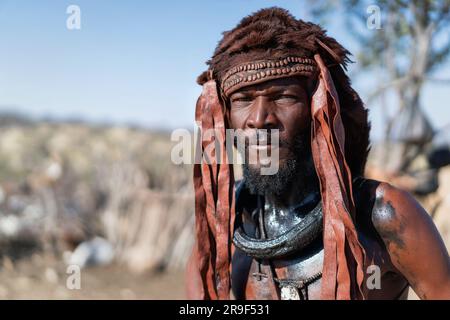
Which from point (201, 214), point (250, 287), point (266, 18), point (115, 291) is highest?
point (266, 18)

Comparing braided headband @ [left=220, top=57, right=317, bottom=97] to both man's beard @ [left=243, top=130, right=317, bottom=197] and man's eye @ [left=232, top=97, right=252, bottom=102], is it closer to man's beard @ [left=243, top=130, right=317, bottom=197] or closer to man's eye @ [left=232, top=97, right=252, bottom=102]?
man's eye @ [left=232, top=97, right=252, bottom=102]

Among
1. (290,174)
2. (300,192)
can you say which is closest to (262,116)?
(290,174)

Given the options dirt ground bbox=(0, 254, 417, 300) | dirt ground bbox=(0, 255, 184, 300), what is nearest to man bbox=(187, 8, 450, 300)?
dirt ground bbox=(0, 254, 417, 300)

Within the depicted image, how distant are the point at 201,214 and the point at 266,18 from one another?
0.88m

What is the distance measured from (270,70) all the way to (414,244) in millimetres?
854

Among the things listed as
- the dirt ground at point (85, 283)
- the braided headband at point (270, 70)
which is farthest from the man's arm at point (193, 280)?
the dirt ground at point (85, 283)

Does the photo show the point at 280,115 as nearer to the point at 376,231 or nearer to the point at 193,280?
the point at 376,231

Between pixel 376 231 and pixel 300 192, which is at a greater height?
pixel 300 192

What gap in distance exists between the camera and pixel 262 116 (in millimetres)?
1963

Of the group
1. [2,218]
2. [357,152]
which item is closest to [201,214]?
[357,152]

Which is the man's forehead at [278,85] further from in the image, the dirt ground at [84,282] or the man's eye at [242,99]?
the dirt ground at [84,282]

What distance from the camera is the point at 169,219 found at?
8039 mm

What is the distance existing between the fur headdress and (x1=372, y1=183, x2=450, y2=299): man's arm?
0.16 metres
